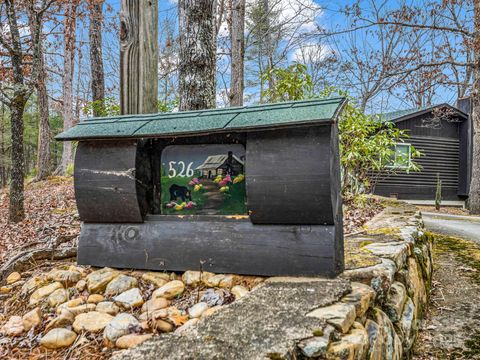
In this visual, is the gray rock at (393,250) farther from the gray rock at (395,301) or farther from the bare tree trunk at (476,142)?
the bare tree trunk at (476,142)

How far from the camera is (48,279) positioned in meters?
2.23

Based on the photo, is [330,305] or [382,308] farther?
[382,308]

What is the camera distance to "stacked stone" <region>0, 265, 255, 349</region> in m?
1.56

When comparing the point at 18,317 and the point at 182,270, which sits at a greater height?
the point at 182,270

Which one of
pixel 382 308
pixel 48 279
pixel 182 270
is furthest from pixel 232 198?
pixel 48 279

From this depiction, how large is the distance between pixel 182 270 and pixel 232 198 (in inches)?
21.7

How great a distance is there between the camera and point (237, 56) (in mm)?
9656

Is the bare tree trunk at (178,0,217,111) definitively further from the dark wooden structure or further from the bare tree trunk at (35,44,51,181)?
the bare tree trunk at (35,44,51,181)

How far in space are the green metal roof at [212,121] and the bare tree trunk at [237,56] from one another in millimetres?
7307

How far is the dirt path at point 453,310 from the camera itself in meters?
2.45

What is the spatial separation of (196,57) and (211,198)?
60.5 inches

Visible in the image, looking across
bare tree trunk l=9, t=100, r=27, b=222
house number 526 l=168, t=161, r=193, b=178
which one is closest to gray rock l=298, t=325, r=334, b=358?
house number 526 l=168, t=161, r=193, b=178

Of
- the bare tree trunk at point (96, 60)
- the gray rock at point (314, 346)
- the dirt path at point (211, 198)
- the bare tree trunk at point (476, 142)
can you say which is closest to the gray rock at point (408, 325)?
the gray rock at point (314, 346)

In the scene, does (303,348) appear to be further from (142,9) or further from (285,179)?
(142,9)
